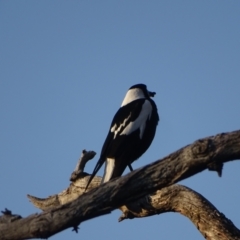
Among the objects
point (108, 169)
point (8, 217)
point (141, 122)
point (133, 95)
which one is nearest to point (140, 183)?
point (8, 217)

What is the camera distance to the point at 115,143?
5297mm

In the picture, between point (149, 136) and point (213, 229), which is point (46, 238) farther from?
point (149, 136)

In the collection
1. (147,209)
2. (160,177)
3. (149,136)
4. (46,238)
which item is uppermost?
(149,136)

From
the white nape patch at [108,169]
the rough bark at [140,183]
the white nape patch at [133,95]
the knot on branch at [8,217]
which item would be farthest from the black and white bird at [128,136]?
the rough bark at [140,183]

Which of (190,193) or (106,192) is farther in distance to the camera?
(190,193)

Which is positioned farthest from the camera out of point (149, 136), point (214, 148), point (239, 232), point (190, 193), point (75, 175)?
point (149, 136)

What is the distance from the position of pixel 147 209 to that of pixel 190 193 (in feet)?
1.28

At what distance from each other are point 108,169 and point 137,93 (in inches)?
69.6

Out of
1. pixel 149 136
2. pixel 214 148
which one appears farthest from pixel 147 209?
pixel 214 148

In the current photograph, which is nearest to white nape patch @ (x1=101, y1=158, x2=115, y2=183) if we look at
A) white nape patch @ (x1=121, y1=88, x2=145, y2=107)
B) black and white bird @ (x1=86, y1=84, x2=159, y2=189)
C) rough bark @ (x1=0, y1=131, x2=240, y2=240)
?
black and white bird @ (x1=86, y1=84, x2=159, y2=189)

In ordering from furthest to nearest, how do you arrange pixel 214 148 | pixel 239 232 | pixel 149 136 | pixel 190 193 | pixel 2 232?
pixel 149 136 → pixel 190 193 → pixel 239 232 → pixel 2 232 → pixel 214 148

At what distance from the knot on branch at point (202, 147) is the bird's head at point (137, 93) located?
11.3ft

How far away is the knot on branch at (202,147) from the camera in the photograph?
2.94 metres

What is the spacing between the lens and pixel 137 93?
664 cm
